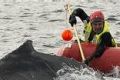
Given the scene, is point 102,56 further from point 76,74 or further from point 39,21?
point 39,21

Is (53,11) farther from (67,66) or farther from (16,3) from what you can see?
(67,66)

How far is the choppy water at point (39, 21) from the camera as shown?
15366mm

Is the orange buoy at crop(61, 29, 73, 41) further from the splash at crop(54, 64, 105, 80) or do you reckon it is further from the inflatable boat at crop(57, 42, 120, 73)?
Result: the splash at crop(54, 64, 105, 80)

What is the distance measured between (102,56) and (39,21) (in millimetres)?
7869

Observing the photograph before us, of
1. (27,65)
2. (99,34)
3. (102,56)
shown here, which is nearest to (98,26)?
(99,34)

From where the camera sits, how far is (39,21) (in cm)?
1894

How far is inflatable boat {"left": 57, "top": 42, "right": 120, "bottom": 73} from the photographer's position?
37.1ft

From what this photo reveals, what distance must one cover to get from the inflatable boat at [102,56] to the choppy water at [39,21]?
0.32 metres

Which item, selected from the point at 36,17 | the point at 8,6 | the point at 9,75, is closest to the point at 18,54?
the point at 9,75

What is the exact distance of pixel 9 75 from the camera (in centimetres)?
801

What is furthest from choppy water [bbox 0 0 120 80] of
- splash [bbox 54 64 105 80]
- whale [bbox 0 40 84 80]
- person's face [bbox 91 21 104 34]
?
whale [bbox 0 40 84 80]

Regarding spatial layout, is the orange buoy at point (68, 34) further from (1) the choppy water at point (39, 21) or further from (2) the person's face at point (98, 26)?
(1) the choppy water at point (39, 21)

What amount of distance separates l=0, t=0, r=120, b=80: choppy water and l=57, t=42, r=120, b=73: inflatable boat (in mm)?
320

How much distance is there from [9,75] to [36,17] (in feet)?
38.9
